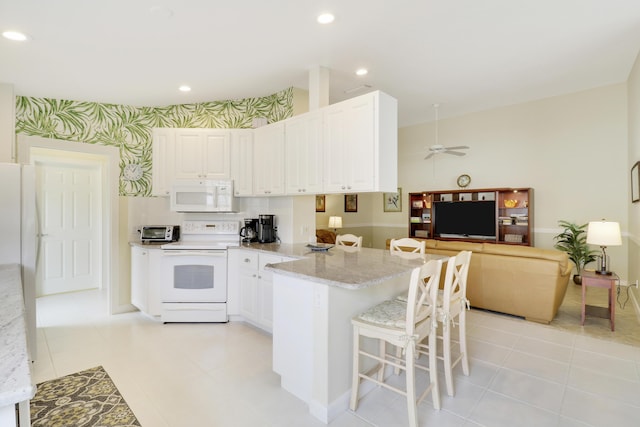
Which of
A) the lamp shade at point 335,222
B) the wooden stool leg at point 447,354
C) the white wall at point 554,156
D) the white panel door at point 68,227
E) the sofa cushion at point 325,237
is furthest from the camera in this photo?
the lamp shade at point 335,222

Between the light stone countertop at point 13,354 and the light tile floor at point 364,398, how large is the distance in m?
1.09

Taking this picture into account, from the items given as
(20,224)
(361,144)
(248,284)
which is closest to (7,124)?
(20,224)

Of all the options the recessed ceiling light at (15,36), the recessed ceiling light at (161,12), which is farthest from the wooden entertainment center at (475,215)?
the recessed ceiling light at (15,36)

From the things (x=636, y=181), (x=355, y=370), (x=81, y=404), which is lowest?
(x=81, y=404)

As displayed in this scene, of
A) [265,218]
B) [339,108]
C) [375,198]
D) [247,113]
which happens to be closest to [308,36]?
[339,108]

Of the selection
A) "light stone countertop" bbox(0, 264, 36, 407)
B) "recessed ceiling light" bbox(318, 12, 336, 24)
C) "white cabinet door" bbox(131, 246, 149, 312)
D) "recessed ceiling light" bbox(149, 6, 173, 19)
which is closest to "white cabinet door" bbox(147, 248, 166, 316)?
"white cabinet door" bbox(131, 246, 149, 312)

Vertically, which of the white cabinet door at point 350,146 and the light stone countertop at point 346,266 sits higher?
the white cabinet door at point 350,146

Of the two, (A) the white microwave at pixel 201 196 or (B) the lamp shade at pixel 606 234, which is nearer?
(B) the lamp shade at pixel 606 234

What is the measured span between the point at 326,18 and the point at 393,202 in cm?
583

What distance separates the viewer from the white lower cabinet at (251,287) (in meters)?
3.29

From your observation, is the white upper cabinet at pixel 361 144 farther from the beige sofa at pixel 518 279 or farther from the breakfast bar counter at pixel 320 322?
the beige sofa at pixel 518 279

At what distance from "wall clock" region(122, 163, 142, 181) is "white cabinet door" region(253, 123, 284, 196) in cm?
164

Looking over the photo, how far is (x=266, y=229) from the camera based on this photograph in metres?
3.96

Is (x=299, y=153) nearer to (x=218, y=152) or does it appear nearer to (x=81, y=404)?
(x=218, y=152)
